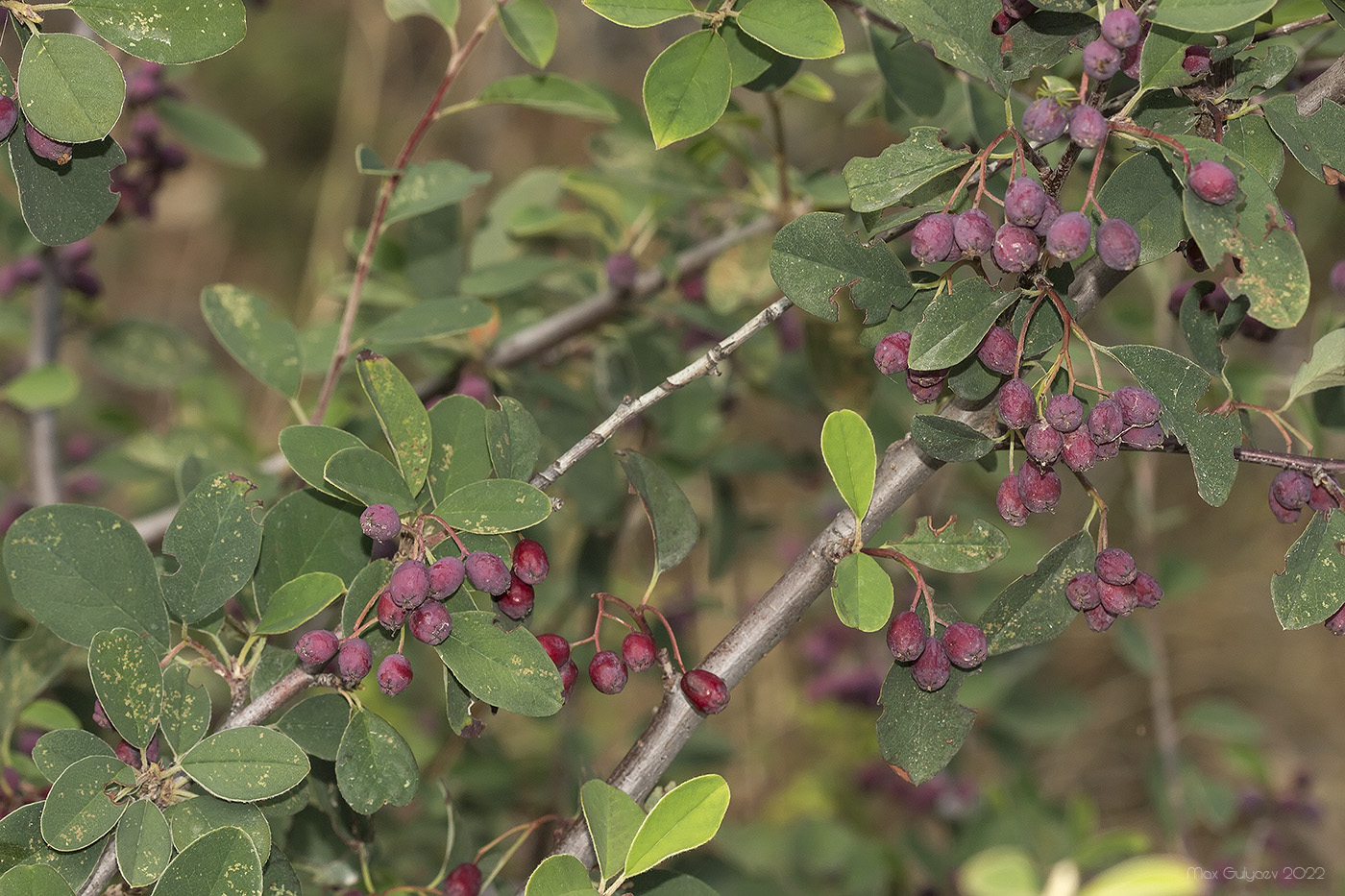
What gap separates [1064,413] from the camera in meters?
0.64

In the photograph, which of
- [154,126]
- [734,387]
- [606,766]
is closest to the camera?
[154,126]

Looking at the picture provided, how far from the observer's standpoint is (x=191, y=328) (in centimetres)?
371

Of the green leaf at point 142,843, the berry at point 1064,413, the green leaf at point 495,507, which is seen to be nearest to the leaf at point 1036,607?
the berry at point 1064,413

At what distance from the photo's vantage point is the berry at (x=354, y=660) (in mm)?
679

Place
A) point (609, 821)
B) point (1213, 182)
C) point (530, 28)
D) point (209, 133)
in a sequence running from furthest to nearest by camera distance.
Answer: point (209, 133), point (530, 28), point (609, 821), point (1213, 182)

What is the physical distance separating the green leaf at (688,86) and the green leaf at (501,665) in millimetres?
362

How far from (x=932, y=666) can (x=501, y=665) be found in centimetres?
29

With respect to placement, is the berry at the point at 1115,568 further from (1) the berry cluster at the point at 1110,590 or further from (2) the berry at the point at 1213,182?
(2) the berry at the point at 1213,182

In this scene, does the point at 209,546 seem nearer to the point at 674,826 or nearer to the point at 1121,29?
the point at 674,826

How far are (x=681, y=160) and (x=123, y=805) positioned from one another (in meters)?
1.01

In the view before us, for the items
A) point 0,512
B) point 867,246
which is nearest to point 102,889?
point 867,246

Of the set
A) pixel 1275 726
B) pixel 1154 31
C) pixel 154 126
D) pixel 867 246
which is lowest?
pixel 1275 726

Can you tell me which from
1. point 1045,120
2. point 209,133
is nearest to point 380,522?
point 1045,120

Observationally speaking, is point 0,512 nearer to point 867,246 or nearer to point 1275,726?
point 867,246
